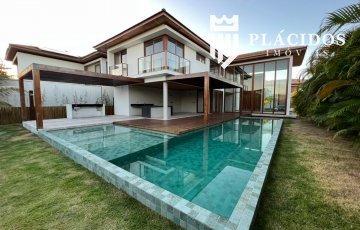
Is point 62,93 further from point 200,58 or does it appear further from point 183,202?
point 183,202

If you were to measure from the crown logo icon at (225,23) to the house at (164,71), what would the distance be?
4.50ft

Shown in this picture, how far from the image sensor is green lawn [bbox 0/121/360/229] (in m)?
1.91

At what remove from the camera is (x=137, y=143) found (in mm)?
5570

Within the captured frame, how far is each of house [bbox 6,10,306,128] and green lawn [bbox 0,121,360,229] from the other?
16.4 ft

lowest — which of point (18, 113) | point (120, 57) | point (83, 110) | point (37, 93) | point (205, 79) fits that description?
point (18, 113)

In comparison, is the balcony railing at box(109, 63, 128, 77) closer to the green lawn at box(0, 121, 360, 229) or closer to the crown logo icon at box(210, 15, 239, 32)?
the crown logo icon at box(210, 15, 239, 32)

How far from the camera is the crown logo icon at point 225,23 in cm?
1070

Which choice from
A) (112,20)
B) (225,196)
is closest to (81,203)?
(225,196)

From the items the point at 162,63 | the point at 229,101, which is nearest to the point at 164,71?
the point at 162,63

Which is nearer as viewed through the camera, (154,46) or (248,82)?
(154,46)

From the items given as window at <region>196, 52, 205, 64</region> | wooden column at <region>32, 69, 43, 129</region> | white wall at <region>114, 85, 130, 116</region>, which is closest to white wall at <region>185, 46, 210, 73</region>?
window at <region>196, 52, 205, 64</region>

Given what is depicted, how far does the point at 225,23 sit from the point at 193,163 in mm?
10148

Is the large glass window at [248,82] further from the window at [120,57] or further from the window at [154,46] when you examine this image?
the window at [120,57]

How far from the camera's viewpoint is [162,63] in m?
9.81
